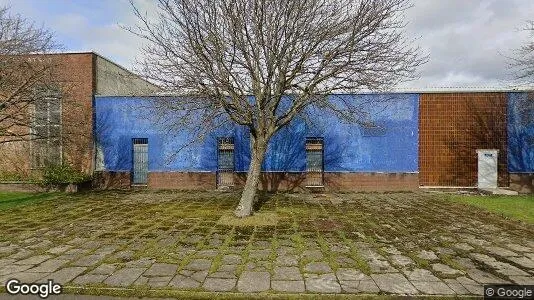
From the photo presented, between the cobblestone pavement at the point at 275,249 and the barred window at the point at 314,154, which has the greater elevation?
the barred window at the point at 314,154

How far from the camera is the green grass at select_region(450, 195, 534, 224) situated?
34.7 feet

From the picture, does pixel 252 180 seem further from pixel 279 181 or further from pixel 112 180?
pixel 112 180

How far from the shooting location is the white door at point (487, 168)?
15828 mm

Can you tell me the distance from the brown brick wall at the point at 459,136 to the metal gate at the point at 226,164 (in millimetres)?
Answer: 8989

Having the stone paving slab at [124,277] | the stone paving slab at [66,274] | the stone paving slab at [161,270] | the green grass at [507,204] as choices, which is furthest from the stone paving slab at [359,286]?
the green grass at [507,204]

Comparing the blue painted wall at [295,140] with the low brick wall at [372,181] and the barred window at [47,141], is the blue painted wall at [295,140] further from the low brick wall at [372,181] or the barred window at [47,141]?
the barred window at [47,141]

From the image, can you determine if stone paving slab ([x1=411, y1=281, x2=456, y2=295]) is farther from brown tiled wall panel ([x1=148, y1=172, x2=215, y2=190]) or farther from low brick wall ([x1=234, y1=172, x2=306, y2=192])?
brown tiled wall panel ([x1=148, y1=172, x2=215, y2=190])

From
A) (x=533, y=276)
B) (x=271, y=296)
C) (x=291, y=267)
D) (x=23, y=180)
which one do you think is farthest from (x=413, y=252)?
(x=23, y=180)

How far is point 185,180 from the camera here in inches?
653

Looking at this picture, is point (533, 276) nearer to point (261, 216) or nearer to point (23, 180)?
point (261, 216)

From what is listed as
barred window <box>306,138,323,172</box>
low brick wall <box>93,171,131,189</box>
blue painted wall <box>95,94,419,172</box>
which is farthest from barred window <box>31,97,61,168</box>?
barred window <box>306,138,323,172</box>

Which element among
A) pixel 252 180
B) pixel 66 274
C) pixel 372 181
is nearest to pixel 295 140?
pixel 372 181

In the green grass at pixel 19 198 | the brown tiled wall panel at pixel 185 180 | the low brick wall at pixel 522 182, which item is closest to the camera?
the green grass at pixel 19 198

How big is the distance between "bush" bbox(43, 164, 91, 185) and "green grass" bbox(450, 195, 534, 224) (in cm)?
1651
